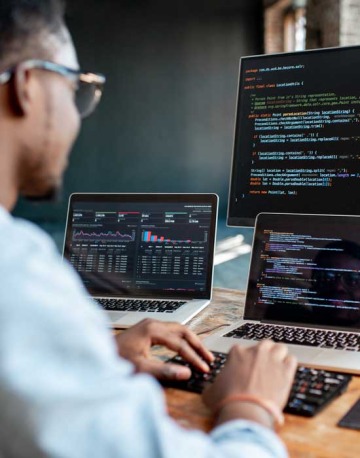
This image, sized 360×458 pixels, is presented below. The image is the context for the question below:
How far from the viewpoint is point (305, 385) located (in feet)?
3.04

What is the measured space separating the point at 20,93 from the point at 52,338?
29 centimetres

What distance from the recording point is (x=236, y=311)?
5.07 ft

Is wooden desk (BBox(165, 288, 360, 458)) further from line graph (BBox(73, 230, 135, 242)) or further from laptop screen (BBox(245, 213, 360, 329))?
line graph (BBox(73, 230, 135, 242))

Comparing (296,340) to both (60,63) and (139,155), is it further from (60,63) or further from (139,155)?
(139,155)

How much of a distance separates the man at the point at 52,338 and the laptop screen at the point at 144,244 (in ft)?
2.92

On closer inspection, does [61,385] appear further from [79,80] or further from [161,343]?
[161,343]

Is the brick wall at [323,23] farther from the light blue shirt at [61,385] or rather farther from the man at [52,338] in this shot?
the light blue shirt at [61,385]

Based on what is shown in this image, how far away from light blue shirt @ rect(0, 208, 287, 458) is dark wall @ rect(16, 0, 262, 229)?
8.03 meters

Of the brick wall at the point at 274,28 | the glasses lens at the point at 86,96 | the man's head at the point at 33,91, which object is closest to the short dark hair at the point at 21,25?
the man's head at the point at 33,91

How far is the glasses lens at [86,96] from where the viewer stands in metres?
0.82

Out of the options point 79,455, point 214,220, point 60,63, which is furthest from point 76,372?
point 214,220

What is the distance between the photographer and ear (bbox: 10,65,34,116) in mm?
639

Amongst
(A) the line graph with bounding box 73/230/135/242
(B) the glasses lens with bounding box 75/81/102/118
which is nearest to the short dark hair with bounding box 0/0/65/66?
(B) the glasses lens with bounding box 75/81/102/118

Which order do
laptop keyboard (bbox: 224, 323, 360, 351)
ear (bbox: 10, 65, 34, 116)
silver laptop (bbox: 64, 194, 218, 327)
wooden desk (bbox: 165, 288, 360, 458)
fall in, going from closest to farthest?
ear (bbox: 10, 65, 34, 116) < wooden desk (bbox: 165, 288, 360, 458) < laptop keyboard (bbox: 224, 323, 360, 351) < silver laptop (bbox: 64, 194, 218, 327)
